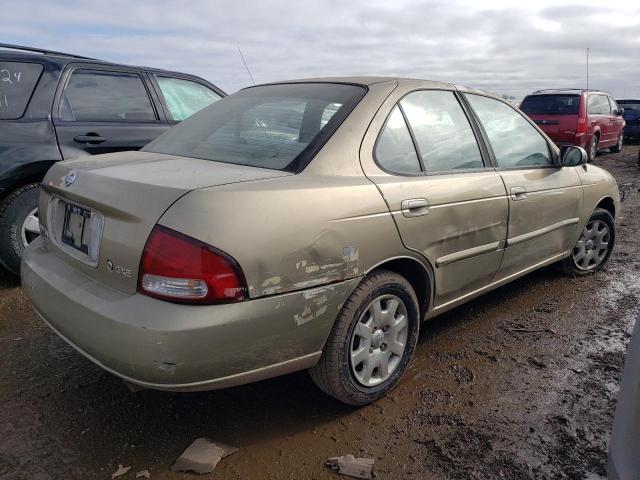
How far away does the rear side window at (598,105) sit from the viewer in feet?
38.7

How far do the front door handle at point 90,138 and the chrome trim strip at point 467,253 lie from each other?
313cm

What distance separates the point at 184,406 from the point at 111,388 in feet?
1.45

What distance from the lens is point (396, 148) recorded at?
2.66m

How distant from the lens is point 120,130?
4.57 m

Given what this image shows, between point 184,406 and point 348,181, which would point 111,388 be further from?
point 348,181

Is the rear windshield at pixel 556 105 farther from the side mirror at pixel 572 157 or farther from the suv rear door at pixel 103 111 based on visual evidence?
the suv rear door at pixel 103 111

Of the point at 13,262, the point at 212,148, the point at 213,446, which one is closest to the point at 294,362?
the point at 213,446

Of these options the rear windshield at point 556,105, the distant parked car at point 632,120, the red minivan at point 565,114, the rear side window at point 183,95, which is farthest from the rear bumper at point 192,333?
the distant parked car at point 632,120

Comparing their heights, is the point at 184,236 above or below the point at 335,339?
above

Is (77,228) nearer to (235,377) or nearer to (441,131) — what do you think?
(235,377)

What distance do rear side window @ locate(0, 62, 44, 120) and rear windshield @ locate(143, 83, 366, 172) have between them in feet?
5.49

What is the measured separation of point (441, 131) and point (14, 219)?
3174 mm

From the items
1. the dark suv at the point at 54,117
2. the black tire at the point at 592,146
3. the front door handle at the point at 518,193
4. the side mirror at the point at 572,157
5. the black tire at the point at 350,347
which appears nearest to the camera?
the black tire at the point at 350,347

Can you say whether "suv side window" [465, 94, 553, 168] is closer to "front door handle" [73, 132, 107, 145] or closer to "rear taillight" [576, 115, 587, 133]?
"front door handle" [73, 132, 107, 145]
